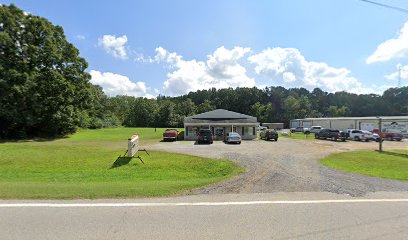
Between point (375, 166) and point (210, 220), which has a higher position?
point (210, 220)

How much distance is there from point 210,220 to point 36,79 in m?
41.3

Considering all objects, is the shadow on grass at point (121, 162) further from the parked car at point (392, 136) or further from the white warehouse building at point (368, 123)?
the white warehouse building at point (368, 123)

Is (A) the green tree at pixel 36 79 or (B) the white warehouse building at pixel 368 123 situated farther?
(B) the white warehouse building at pixel 368 123

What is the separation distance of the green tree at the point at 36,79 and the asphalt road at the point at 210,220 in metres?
35.7

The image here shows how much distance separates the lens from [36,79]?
3756cm

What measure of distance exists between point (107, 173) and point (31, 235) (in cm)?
915

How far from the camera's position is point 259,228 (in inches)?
199

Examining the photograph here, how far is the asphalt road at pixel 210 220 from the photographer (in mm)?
4750

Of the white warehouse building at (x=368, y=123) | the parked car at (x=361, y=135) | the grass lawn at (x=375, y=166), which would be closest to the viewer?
the grass lawn at (x=375, y=166)

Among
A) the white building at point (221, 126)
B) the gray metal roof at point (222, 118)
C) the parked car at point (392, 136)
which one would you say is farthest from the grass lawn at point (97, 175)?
the parked car at point (392, 136)

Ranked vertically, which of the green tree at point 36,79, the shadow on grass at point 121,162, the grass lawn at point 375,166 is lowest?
the grass lawn at point 375,166

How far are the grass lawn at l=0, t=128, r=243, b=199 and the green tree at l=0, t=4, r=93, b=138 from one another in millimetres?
19497

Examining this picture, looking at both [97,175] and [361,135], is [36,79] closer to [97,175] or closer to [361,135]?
[97,175]

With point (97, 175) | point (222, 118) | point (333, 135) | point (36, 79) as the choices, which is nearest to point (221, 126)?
point (222, 118)
